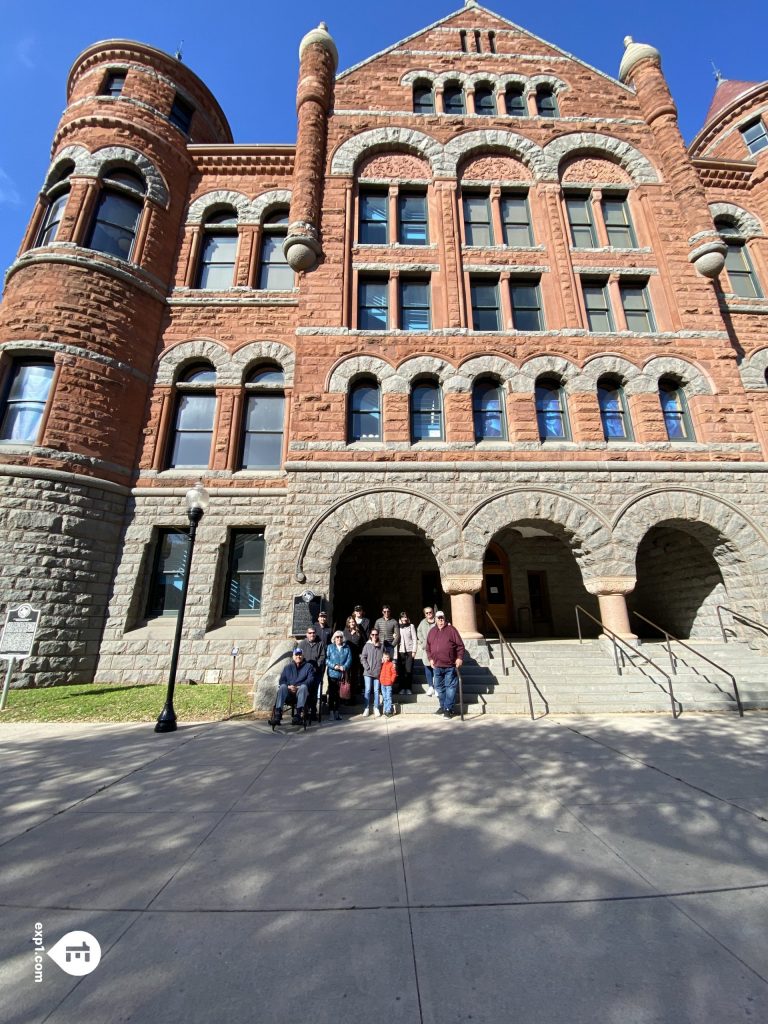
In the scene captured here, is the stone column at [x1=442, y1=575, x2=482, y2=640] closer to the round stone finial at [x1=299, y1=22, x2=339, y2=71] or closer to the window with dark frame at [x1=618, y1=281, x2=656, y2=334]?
the window with dark frame at [x1=618, y1=281, x2=656, y2=334]

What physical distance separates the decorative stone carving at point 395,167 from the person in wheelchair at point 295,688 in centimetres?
1559

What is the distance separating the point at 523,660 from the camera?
30.8ft

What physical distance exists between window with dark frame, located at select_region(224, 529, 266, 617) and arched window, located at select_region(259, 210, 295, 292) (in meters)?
8.32

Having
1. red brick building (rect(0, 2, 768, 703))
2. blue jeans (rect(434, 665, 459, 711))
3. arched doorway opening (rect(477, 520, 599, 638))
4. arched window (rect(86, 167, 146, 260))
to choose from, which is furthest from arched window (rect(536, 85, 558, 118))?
blue jeans (rect(434, 665, 459, 711))

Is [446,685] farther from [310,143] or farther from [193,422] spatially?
[310,143]

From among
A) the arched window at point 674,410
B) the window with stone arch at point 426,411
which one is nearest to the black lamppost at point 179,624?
the window with stone arch at point 426,411

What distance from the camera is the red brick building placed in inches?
429

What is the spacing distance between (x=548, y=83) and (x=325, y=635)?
69.6ft

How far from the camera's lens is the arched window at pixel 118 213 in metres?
13.3

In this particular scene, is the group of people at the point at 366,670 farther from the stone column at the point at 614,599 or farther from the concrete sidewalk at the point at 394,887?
the stone column at the point at 614,599

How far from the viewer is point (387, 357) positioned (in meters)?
12.2

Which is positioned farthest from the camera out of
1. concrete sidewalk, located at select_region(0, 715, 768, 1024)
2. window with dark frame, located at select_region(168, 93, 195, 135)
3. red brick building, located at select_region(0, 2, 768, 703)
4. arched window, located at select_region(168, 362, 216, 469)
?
window with dark frame, located at select_region(168, 93, 195, 135)

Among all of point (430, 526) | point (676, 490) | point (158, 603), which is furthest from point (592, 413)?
point (158, 603)

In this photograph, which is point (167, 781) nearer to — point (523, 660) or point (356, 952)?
point (356, 952)
